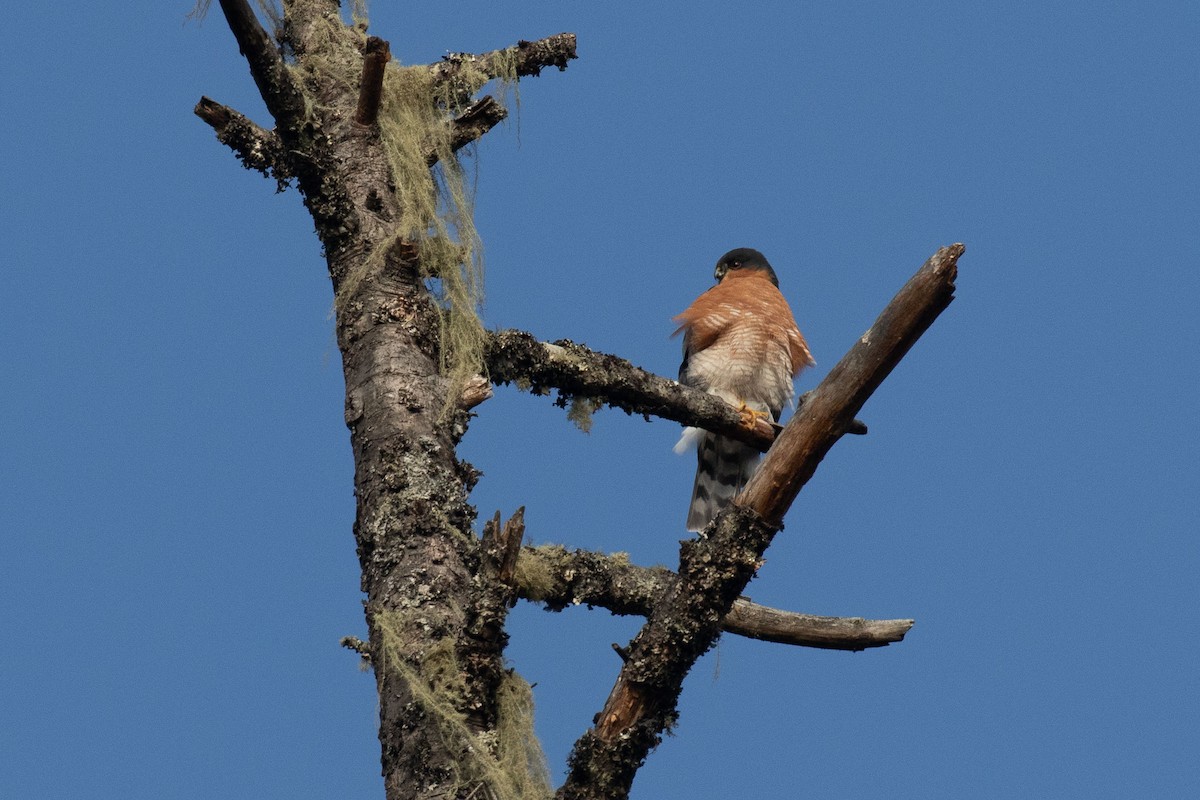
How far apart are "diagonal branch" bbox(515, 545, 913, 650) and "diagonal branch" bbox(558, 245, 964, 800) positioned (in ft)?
3.95

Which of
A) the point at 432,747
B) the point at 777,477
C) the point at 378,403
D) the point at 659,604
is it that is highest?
the point at 378,403

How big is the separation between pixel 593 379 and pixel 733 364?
6.80 feet

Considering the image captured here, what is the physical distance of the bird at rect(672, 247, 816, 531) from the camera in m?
6.09

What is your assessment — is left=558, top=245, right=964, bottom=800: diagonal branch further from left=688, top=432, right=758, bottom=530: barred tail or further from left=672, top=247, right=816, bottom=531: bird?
left=688, top=432, right=758, bottom=530: barred tail

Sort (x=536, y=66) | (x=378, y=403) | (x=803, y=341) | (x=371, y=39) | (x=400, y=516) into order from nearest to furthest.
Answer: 1. (x=400, y=516)
2. (x=378, y=403)
3. (x=371, y=39)
4. (x=536, y=66)
5. (x=803, y=341)

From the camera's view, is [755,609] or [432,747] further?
[755,609]

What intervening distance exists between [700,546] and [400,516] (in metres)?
0.95

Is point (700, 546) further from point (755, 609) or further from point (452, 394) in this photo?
point (755, 609)

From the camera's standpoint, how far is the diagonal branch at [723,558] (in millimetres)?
2859

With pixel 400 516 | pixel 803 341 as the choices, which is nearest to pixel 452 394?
pixel 400 516

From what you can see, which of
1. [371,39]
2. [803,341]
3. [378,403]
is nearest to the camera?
[378,403]

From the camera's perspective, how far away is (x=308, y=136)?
13.8 feet

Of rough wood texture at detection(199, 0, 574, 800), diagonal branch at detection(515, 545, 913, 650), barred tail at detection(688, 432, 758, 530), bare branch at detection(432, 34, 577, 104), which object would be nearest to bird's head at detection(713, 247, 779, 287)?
barred tail at detection(688, 432, 758, 530)

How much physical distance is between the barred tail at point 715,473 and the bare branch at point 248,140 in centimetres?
258
